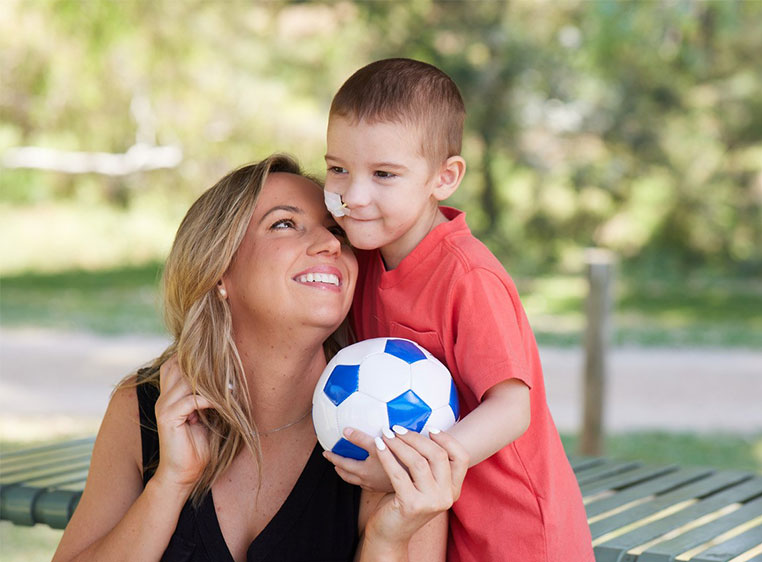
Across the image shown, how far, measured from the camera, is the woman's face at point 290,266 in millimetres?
2287

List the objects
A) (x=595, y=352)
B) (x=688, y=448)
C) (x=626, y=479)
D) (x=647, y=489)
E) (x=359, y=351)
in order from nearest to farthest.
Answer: (x=359, y=351)
(x=647, y=489)
(x=626, y=479)
(x=595, y=352)
(x=688, y=448)

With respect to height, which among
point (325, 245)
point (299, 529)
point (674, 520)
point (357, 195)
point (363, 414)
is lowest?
point (674, 520)

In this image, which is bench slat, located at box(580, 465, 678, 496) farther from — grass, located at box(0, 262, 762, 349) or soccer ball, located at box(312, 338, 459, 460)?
grass, located at box(0, 262, 762, 349)

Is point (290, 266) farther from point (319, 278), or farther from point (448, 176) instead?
point (448, 176)

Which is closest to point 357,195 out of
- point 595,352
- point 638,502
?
point 638,502

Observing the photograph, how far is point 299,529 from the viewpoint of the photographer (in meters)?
2.35

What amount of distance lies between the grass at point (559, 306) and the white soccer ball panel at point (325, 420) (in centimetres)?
993

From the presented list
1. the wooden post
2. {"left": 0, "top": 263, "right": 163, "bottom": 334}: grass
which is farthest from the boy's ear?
{"left": 0, "top": 263, "right": 163, "bottom": 334}: grass

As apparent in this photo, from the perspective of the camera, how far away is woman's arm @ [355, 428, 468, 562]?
1.98 m

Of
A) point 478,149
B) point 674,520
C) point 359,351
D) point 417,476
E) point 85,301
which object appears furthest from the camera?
point 478,149

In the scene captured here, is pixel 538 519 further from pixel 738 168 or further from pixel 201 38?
pixel 738 168

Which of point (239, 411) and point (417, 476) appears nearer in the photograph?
point (417, 476)

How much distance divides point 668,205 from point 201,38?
26.5 ft

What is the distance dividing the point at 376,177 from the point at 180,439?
29.3 inches
